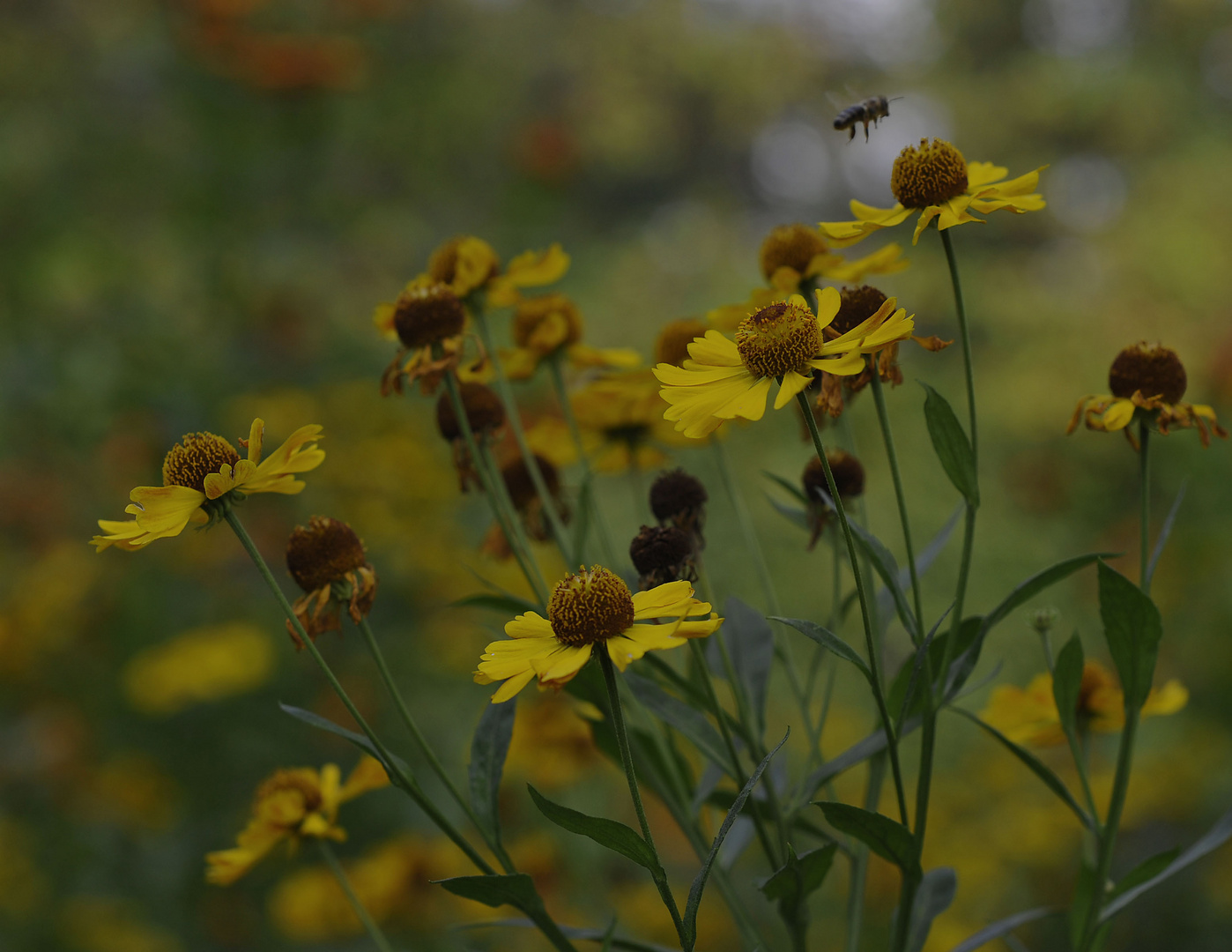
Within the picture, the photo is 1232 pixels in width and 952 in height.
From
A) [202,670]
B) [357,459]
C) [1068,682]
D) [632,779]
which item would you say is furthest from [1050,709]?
[357,459]

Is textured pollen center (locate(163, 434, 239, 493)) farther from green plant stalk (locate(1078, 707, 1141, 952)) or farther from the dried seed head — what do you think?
green plant stalk (locate(1078, 707, 1141, 952))

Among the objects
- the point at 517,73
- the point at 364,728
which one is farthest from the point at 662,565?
the point at 517,73

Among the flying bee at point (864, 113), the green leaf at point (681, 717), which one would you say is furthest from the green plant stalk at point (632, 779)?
the flying bee at point (864, 113)

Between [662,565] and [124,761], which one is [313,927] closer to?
[124,761]

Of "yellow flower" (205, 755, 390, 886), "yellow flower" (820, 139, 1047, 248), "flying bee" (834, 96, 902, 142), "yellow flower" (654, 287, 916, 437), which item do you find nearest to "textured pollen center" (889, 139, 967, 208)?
"yellow flower" (820, 139, 1047, 248)

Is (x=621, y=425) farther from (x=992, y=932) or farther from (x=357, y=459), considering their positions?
(x=357, y=459)

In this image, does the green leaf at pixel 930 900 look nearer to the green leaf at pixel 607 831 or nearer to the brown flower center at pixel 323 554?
the green leaf at pixel 607 831
